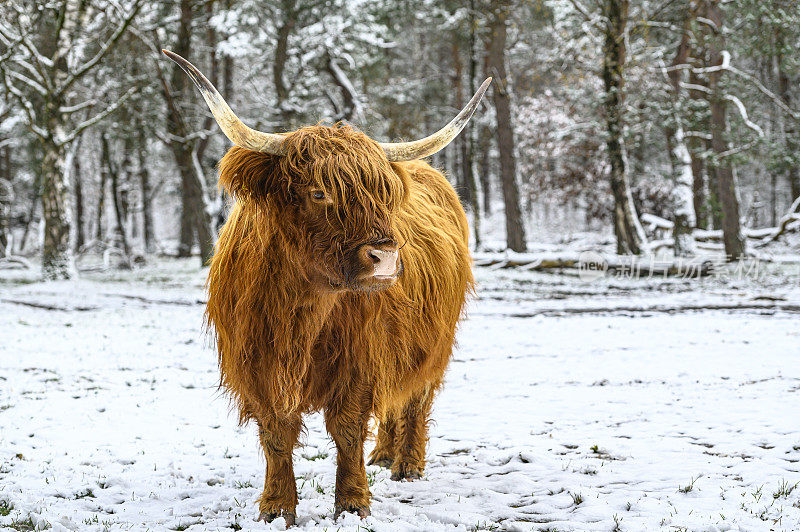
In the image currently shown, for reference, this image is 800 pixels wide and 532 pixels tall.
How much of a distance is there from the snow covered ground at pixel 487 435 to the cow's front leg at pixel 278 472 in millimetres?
115

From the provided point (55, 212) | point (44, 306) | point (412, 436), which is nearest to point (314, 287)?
point (412, 436)

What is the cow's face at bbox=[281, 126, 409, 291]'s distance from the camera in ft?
9.69

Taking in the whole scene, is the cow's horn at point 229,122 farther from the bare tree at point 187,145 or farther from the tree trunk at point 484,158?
the tree trunk at point 484,158

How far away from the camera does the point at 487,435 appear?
5.07m

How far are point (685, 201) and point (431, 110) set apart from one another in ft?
49.9

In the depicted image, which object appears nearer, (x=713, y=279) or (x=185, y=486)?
(x=185, y=486)

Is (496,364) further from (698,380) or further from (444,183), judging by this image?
(444,183)

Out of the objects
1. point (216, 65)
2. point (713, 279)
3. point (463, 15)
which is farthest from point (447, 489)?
point (216, 65)

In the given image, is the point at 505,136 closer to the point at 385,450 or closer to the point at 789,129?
the point at 789,129

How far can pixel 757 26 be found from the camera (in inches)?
630

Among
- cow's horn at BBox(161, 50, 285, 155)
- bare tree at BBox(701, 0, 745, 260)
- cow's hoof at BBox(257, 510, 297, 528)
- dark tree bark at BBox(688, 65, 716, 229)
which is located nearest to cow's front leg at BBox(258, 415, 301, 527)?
cow's hoof at BBox(257, 510, 297, 528)

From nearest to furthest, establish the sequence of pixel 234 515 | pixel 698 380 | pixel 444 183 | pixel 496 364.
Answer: pixel 234 515
pixel 444 183
pixel 698 380
pixel 496 364

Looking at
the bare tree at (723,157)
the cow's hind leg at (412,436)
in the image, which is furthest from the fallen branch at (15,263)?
the bare tree at (723,157)

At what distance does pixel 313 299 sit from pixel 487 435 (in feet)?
7.90
